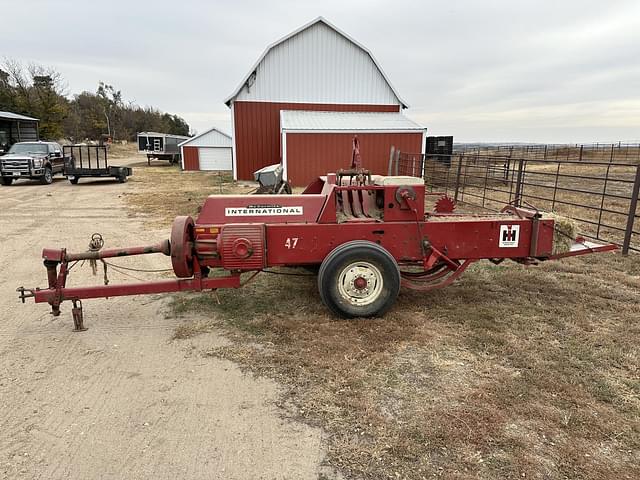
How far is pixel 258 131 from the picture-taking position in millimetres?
21422

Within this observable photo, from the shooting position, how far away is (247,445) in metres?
2.83

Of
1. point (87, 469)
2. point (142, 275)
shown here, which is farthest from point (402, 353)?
point (142, 275)

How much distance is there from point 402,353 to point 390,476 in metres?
1.45

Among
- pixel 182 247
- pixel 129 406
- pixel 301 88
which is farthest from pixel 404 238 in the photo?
pixel 301 88

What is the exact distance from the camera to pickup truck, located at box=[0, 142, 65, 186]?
18.8 m

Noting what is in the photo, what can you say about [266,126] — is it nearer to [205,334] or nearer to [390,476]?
[205,334]

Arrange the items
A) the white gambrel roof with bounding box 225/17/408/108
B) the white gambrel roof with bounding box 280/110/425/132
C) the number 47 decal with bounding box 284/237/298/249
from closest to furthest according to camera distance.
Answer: the number 47 decal with bounding box 284/237/298/249 → the white gambrel roof with bounding box 280/110/425/132 → the white gambrel roof with bounding box 225/17/408/108

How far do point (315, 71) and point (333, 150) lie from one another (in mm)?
4836

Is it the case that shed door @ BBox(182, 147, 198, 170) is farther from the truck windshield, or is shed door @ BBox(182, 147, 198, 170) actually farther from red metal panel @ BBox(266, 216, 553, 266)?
red metal panel @ BBox(266, 216, 553, 266)

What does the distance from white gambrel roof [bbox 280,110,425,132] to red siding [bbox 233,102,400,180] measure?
1.75ft

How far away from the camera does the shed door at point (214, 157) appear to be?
33250 mm

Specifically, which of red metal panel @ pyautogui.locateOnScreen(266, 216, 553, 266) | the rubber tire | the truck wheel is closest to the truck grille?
the truck wheel

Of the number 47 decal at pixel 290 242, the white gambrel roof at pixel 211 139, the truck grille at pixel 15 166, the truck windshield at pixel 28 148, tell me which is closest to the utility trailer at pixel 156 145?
the white gambrel roof at pixel 211 139

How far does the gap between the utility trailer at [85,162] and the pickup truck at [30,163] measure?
99cm
